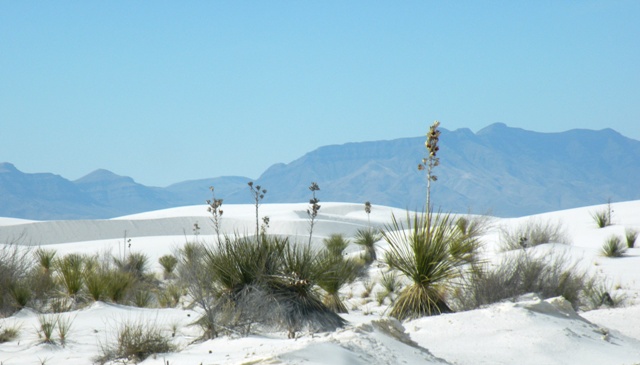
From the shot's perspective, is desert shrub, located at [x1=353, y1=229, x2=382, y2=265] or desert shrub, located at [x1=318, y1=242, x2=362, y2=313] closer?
desert shrub, located at [x1=318, y1=242, x2=362, y2=313]

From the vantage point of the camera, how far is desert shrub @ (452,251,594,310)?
10.4 meters

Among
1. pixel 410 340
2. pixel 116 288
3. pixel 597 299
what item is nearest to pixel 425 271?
pixel 410 340

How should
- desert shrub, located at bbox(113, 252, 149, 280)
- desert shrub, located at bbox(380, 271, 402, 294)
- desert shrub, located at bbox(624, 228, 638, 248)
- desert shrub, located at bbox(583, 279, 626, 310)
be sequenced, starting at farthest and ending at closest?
desert shrub, located at bbox(624, 228, 638, 248)
desert shrub, located at bbox(113, 252, 149, 280)
desert shrub, located at bbox(380, 271, 402, 294)
desert shrub, located at bbox(583, 279, 626, 310)

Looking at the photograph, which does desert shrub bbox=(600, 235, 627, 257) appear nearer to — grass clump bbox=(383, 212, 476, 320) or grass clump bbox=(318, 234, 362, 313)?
grass clump bbox=(318, 234, 362, 313)

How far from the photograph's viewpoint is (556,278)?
11.4 meters

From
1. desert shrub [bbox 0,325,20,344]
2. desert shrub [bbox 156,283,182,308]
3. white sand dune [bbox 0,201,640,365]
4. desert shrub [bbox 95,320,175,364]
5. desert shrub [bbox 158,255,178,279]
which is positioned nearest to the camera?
white sand dune [bbox 0,201,640,365]

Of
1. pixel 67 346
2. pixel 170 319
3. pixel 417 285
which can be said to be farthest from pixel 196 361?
pixel 417 285

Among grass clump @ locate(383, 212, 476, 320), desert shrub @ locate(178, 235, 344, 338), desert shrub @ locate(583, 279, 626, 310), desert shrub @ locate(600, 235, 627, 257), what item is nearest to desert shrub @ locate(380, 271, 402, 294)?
desert shrub @ locate(583, 279, 626, 310)

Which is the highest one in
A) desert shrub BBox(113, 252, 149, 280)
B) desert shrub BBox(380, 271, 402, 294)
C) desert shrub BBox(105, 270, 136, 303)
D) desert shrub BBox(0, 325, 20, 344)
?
desert shrub BBox(105, 270, 136, 303)

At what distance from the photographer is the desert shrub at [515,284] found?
10391 millimetres

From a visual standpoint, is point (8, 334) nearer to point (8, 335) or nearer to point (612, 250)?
point (8, 335)

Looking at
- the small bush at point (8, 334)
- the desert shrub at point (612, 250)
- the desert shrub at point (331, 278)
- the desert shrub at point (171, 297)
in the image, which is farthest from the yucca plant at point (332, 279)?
the desert shrub at point (612, 250)

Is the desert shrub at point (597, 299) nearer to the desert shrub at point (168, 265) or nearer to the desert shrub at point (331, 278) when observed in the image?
the desert shrub at point (331, 278)

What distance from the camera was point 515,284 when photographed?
1073 centimetres
